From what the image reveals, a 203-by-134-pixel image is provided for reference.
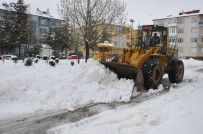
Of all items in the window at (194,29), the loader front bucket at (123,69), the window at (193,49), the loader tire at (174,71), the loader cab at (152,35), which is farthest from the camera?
the window at (194,29)

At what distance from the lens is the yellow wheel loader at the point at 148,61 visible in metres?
8.55

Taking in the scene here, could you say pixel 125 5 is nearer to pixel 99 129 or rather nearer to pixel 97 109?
pixel 97 109

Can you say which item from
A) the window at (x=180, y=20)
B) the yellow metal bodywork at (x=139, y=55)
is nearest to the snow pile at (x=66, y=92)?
the yellow metal bodywork at (x=139, y=55)

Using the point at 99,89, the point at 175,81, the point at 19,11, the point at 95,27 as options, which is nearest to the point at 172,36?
the point at 19,11

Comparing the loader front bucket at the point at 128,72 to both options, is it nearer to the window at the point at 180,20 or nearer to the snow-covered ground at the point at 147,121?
the snow-covered ground at the point at 147,121

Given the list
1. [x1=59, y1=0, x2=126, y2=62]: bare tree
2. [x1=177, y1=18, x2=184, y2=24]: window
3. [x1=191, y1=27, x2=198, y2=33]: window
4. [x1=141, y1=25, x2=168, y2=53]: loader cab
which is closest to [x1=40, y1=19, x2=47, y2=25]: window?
[x1=177, y1=18, x2=184, y2=24]: window

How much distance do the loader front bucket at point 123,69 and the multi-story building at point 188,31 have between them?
51027 millimetres

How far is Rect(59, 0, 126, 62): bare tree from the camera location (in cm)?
1884

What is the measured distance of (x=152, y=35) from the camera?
1039 centimetres

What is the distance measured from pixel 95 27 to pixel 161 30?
9.74 meters

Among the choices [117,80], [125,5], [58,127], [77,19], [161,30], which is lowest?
[58,127]

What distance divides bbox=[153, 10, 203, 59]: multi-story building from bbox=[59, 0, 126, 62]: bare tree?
4092cm

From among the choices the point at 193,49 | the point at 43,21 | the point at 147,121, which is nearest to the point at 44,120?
the point at 147,121

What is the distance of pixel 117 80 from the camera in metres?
8.88
